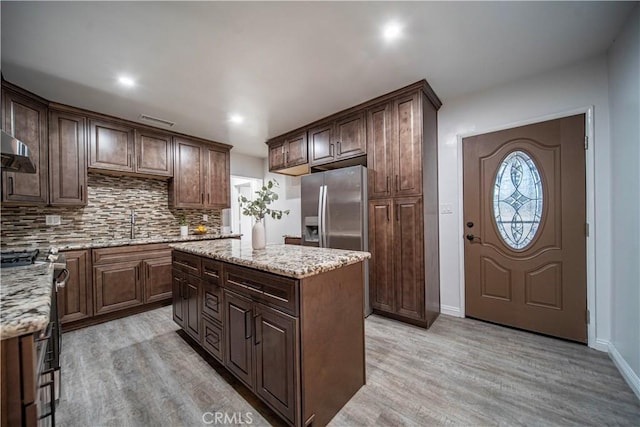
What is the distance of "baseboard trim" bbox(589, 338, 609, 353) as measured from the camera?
2039mm

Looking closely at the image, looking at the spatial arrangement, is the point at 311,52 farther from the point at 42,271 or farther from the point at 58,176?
the point at 58,176

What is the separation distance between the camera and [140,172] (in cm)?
339

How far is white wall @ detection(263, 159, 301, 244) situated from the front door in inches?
115

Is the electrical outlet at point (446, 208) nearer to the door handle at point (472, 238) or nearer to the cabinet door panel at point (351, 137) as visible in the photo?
the door handle at point (472, 238)

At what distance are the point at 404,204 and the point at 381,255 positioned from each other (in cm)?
61

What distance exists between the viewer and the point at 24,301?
0.85 metres

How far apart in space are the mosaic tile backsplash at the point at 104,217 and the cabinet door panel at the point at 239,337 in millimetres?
2770

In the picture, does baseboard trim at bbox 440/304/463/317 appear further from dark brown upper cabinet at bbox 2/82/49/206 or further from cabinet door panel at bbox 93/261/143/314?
dark brown upper cabinet at bbox 2/82/49/206

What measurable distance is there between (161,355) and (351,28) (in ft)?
9.63

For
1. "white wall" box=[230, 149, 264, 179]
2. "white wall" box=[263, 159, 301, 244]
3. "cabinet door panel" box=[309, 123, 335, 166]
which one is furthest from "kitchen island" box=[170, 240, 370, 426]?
"white wall" box=[230, 149, 264, 179]

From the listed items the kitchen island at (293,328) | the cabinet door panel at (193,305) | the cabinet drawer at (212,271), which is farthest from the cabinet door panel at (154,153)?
the kitchen island at (293,328)

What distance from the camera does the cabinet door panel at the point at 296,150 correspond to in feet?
11.9

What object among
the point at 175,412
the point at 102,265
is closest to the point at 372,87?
the point at 175,412
